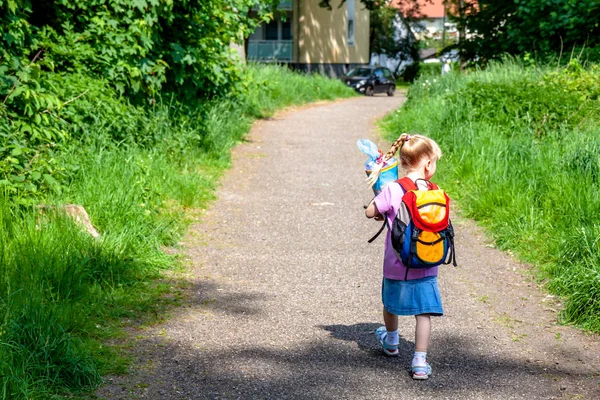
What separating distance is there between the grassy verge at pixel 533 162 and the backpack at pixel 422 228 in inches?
67.9

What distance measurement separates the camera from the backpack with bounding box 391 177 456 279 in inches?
178

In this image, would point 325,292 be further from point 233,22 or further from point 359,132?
point 359,132

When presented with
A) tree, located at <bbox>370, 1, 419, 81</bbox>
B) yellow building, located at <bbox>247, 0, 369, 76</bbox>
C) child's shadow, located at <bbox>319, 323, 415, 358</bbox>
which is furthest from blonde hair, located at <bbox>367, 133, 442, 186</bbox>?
tree, located at <bbox>370, 1, 419, 81</bbox>

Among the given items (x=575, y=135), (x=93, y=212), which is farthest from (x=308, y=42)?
(x=93, y=212)

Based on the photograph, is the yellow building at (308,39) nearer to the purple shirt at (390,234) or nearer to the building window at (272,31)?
the building window at (272,31)

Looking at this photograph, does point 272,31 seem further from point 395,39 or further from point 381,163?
point 381,163

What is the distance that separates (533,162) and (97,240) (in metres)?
5.10

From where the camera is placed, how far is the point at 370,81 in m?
37.5

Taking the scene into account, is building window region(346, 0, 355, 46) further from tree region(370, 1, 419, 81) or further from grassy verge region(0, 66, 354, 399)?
grassy verge region(0, 66, 354, 399)

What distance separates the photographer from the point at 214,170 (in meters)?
11.3

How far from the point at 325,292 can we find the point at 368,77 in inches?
1263

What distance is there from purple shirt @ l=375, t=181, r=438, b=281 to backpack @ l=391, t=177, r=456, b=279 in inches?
2.3

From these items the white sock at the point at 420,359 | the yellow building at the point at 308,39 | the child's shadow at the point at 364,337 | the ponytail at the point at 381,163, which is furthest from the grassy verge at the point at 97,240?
the yellow building at the point at 308,39

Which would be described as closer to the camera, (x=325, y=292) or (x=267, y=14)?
(x=325, y=292)
